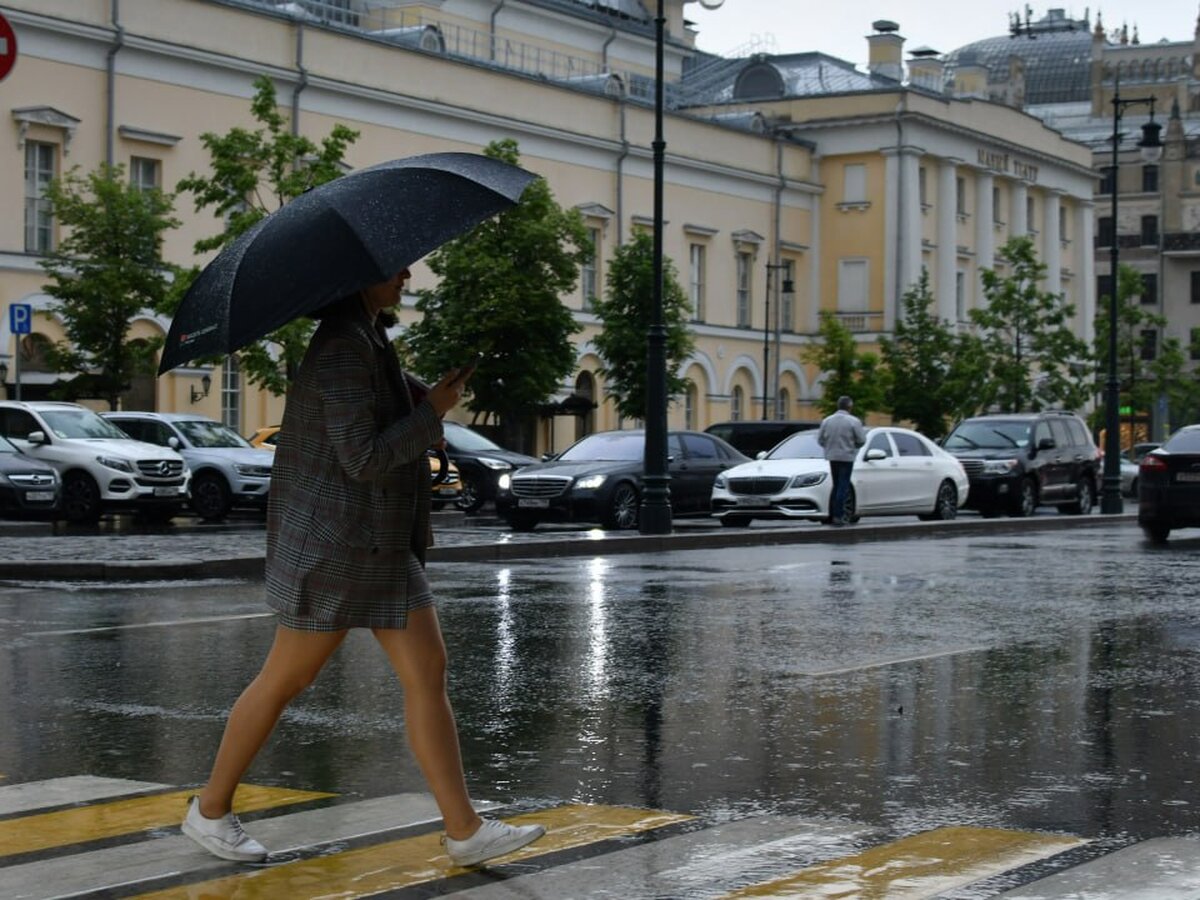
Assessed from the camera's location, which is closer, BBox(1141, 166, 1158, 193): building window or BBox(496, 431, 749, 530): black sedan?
BBox(496, 431, 749, 530): black sedan

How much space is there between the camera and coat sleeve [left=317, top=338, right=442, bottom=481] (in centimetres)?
634

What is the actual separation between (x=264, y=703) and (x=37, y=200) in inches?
1595

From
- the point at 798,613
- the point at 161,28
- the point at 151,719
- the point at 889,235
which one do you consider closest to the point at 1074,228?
the point at 889,235

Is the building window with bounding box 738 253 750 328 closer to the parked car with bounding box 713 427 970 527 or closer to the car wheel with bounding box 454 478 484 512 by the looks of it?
the car wheel with bounding box 454 478 484 512

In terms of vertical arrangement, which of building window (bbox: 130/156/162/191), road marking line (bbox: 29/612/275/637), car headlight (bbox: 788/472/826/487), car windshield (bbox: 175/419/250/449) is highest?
building window (bbox: 130/156/162/191)

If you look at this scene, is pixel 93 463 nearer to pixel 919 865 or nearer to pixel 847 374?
pixel 919 865

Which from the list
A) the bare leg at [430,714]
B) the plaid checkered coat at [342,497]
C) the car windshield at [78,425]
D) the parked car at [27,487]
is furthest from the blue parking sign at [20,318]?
the bare leg at [430,714]

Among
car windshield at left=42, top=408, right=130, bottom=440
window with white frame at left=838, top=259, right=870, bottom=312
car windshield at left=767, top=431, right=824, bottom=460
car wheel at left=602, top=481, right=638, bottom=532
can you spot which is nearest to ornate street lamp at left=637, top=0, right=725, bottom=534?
car wheel at left=602, top=481, right=638, bottom=532

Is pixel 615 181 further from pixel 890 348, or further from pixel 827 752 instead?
pixel 827 752

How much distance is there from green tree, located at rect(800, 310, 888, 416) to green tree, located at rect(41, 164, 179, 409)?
28434 millimetres

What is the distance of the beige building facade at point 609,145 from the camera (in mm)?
46312

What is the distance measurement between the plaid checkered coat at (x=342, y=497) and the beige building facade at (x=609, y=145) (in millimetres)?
38184

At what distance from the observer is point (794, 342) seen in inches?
3002

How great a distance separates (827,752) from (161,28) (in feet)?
138
